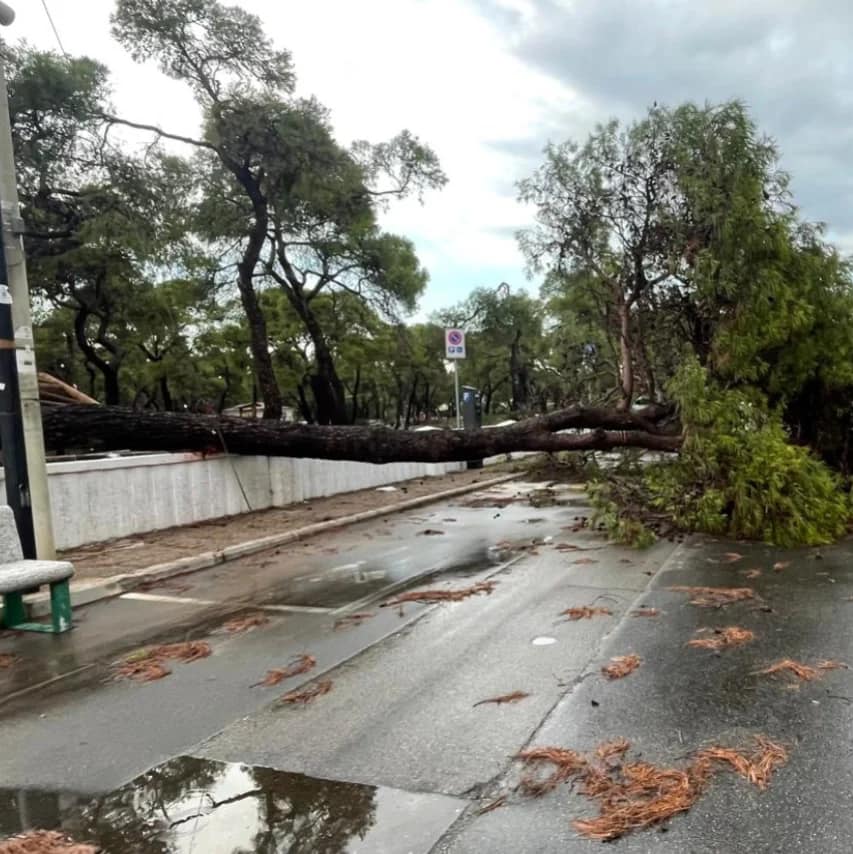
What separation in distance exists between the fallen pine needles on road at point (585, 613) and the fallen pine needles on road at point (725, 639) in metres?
0.85

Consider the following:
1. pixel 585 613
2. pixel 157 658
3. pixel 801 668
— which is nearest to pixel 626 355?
pixel 585 613

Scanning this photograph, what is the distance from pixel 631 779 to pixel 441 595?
3.59m

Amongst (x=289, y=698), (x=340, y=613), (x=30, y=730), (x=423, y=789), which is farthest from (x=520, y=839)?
(x=340, y=613)

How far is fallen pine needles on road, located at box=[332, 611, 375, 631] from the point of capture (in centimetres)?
584

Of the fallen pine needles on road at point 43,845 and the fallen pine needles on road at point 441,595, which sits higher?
the fallen pine needles on road at point 43,845

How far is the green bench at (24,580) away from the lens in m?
5.57

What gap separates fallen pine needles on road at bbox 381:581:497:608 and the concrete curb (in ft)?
9.01

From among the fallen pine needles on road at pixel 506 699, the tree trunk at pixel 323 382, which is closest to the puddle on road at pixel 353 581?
the fallen pine needles on road at pixel 506 699

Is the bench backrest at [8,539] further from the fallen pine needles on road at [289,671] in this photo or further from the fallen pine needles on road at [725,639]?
the fallen pine needles on road at [725,639]

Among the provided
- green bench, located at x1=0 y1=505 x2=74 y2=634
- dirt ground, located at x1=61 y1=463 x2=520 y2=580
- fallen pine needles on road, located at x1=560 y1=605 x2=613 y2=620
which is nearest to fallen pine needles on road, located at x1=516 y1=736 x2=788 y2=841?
fallen pine needles on road, located at x1=560 y1=605 x2=613 y2=620

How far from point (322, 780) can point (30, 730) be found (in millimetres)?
1866

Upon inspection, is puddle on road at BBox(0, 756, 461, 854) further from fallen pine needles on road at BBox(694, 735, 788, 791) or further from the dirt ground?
the dirt ground

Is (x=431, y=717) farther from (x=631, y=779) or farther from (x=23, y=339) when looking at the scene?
(x=23, y=339)

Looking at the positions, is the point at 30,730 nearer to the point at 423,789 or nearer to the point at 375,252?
the point at 423,789
